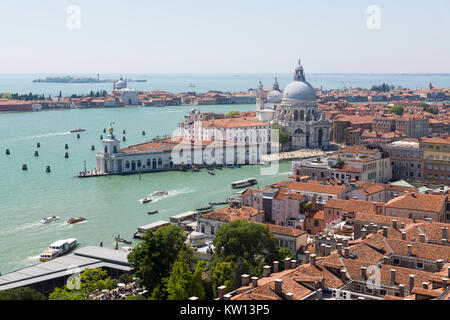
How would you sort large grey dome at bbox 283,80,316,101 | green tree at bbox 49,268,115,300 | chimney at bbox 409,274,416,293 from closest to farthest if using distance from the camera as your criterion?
chimney at bbox 409,274,416,293 < green tree at bbox 49,268,115,300 < large grey dome at bbox 283,80,316,101

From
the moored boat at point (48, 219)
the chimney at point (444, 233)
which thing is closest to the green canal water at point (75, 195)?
the moored boat at point (48, 219)

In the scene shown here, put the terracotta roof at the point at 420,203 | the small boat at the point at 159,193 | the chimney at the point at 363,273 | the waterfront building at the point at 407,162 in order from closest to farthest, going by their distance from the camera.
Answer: the chimney at the point at 363,273 → the terracotta roof at the point at 420,203 → the waterfront building at the point at 407,162 → the small boat at the point at 159,193

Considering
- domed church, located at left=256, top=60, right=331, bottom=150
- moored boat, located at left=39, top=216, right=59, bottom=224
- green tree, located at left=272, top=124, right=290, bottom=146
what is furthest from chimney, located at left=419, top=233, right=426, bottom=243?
domed church, located at left=256, top=60, right=331, bottom=150

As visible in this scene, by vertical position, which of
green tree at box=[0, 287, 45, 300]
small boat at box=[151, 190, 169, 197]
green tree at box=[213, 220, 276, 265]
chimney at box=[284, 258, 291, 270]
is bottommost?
small boat at box=[151, 190, 169, 197]

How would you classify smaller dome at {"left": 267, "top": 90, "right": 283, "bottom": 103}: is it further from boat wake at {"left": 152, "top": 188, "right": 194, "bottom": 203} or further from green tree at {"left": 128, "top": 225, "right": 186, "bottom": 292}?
green tree at {"left": 128, "top": 225, "right": 186, "bottom": 292}

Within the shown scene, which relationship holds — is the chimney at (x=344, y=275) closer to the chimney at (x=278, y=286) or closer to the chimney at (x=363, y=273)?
the chimney at (x=363, y=273)

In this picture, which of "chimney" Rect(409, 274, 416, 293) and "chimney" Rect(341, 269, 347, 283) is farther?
"chimney" Rect(341, 269, 347, 283)
